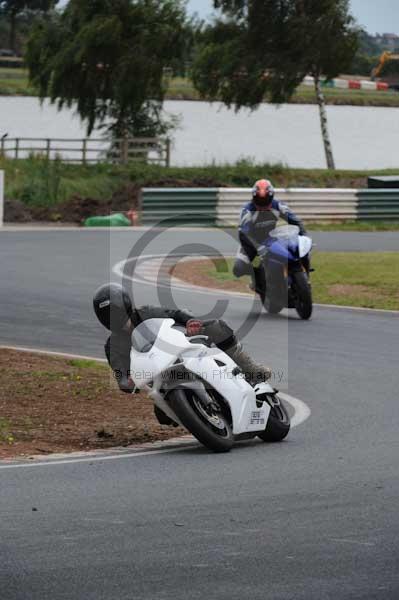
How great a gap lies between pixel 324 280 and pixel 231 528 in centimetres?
1426

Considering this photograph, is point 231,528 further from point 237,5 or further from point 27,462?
point 237,5

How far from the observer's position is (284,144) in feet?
255

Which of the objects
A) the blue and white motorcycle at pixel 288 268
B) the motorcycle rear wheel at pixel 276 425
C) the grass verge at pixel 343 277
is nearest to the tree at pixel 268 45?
the grass verge at pixel 343 277

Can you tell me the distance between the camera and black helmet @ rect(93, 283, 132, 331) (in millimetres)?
9562

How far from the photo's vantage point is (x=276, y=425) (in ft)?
32.6

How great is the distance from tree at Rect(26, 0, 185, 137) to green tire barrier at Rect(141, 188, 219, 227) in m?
12.8

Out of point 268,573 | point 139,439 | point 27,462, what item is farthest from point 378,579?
point 139,439

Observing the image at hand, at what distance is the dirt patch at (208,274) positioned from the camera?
2102cm

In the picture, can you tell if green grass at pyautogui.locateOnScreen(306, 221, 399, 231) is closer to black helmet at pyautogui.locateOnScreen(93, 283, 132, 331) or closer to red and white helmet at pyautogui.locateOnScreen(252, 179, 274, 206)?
red and white helmet at pyautogui.locateOnScreen(252, 179, 274, 206)

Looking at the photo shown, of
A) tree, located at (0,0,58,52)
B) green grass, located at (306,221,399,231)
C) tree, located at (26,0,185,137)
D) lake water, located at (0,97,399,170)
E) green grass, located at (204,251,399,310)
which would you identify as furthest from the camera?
tree, located at (0,0,58,52)

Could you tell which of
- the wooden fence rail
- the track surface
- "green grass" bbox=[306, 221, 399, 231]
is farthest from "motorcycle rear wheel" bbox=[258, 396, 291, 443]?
the wooden fence rail

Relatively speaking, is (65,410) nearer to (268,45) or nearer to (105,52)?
(105,52)

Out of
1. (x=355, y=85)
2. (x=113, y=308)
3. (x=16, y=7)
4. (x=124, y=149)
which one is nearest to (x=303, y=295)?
(x=113, y=308)

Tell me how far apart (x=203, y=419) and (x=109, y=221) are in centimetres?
2287
